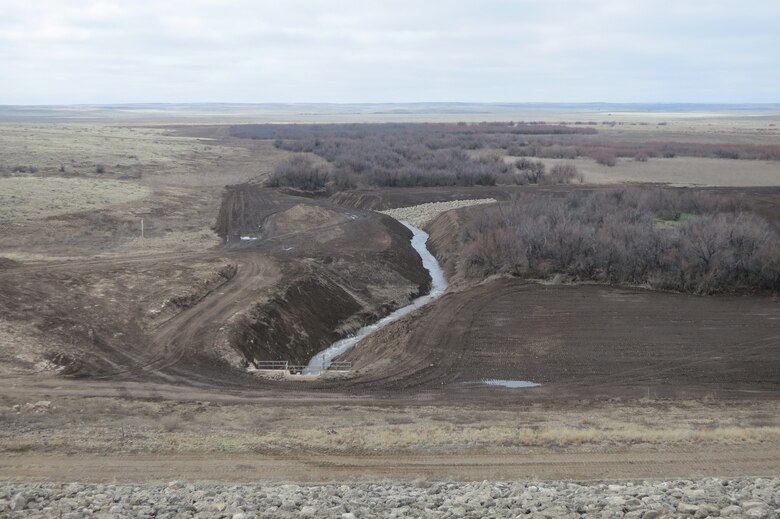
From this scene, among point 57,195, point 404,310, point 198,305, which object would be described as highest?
point 57,195

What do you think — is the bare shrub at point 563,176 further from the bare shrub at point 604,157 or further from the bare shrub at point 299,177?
the bare shrub at point 299,177

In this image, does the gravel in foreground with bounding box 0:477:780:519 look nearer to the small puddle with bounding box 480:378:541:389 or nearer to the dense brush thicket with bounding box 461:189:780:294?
the small puddle with bounding box 480:378:541:389

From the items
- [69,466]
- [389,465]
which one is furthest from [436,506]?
[69,466]

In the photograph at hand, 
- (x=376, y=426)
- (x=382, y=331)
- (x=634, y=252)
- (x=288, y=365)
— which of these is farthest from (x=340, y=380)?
(x=634, y=252)

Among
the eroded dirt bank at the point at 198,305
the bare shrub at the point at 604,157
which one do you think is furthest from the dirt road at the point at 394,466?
the bare shrub at the point at 604,157

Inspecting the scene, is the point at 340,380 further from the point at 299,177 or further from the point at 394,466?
the point at 299,177

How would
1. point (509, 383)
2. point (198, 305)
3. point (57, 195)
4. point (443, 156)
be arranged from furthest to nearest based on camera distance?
point (443, 156) < point (57, 195) < point (198, 305) < point (509, 383)

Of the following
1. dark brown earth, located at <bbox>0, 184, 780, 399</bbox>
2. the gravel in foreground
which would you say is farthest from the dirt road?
dark brown earth, located at <bbox>0, 184, 780, 399</bbox>

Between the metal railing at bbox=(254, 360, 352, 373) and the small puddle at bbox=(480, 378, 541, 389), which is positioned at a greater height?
the small puddle at bbox=(480, 378, 541, 389)
